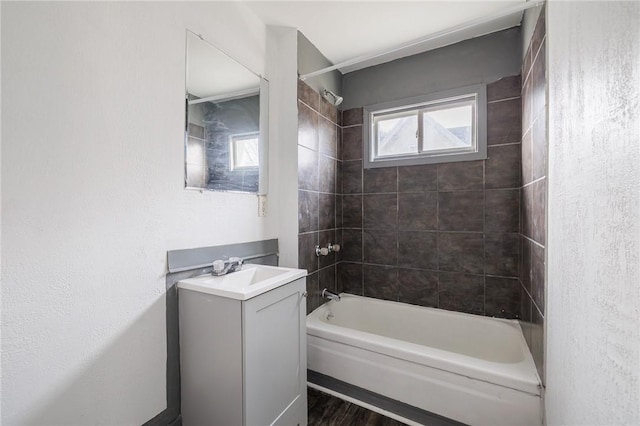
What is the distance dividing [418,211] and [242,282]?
1606mm

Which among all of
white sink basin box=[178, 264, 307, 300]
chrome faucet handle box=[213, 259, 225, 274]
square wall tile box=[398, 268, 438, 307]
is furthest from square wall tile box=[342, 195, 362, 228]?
chrome faucet handle box=[213, 259, 225, 274]

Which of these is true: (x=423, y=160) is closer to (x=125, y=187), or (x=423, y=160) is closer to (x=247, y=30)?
(x=247, y=30)

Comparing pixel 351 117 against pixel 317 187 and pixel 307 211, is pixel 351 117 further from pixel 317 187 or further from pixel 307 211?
pixel 307 211

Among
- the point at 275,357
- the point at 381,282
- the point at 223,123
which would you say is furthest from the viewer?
the point at 381,282

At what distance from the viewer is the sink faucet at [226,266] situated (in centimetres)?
151

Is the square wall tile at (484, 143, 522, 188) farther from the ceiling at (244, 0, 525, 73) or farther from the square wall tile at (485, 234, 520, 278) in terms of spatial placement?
the ceiling at (244, 0, 525, 73)

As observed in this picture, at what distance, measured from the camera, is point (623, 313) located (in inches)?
20.6

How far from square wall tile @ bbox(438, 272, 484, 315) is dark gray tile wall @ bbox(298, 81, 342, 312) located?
3.13 ft

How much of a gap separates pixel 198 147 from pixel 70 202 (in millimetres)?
664

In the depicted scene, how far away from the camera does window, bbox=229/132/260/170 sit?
175cm

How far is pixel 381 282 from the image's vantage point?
99.0 inches

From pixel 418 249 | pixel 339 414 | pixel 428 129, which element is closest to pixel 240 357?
pixel 339 414

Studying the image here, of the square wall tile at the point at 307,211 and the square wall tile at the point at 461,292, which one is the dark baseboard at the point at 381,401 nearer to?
the square wall tile at the point at 461,292

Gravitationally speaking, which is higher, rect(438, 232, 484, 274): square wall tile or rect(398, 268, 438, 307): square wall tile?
rect(438, 232, 484, 274): square wall tile
